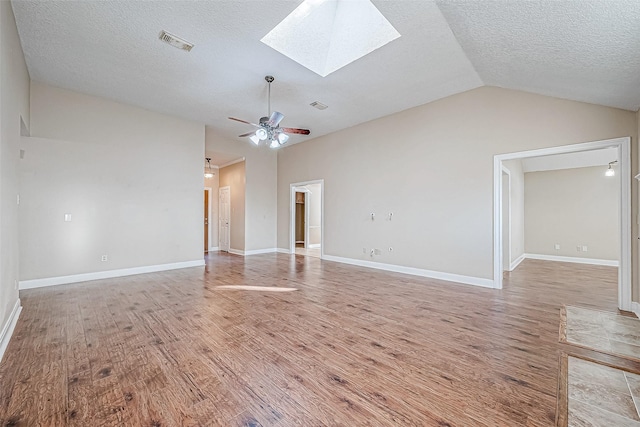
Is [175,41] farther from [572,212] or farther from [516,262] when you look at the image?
[572,212]

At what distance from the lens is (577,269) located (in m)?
6.05

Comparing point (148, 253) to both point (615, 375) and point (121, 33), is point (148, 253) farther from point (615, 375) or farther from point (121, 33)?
A: point (615, 375)

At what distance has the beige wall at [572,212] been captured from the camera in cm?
667

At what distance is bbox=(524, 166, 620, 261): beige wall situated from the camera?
667 centimetres

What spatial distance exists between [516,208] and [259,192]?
694cm

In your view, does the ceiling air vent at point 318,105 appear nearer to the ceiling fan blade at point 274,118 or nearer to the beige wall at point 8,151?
the ceiling fan blade at point 274,118

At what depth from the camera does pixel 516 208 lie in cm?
676

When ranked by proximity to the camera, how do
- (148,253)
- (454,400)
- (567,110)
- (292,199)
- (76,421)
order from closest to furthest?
(76,421) → (454,400) → (567,110) → (148,253) → (292,199)

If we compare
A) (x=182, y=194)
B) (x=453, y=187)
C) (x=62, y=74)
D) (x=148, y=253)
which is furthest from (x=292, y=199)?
(x=62, y=74)

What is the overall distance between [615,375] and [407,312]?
173 cm

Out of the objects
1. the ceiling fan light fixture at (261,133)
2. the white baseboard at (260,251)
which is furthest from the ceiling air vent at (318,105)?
the white baseboard at (260,251)

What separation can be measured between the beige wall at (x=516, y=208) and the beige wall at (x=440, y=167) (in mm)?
1671

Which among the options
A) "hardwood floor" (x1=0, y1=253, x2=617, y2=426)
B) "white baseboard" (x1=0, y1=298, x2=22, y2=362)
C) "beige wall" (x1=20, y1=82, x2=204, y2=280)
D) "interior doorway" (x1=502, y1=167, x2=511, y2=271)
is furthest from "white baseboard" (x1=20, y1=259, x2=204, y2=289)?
"interior doorway" (x1=502, y1=167, x2=511, y2=271)

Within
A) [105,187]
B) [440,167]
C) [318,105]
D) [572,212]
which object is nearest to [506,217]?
[440,167]
